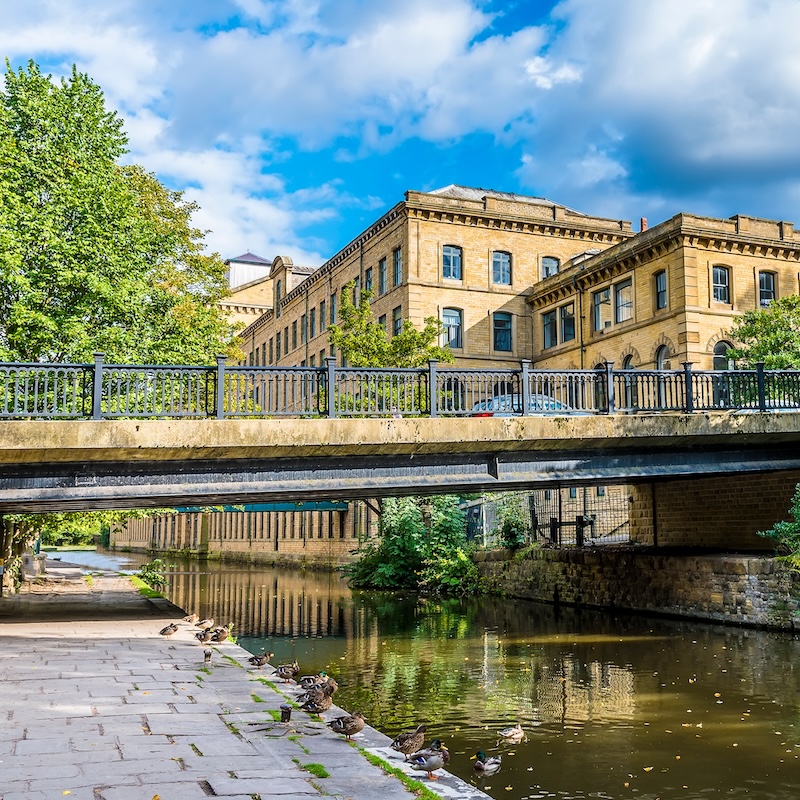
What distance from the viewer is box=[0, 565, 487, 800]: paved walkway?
6.82 m

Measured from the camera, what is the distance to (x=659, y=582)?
22.7 m

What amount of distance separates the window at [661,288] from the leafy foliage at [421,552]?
13.9 meters

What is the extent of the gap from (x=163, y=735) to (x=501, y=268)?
1673 inches

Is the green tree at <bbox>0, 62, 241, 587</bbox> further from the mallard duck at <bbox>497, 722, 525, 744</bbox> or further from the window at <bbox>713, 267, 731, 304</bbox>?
the window at <bbox>713, 267, 731, 304</bbox>

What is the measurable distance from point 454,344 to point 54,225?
93.0 ft

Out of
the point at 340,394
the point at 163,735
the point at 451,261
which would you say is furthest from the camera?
the point at 451,261

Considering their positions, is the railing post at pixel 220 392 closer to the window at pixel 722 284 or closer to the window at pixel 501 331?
the window at pixel 722 284

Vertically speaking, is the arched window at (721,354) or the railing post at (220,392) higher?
the arched window at (721,354)

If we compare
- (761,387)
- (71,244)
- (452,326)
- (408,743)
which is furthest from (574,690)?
→ (452,326)

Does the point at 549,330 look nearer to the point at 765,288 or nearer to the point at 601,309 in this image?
the point at 601,309

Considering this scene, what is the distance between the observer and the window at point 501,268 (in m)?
48.8

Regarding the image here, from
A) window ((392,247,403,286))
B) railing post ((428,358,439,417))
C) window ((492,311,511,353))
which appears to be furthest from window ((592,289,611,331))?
railing post ((428,358,439,417))

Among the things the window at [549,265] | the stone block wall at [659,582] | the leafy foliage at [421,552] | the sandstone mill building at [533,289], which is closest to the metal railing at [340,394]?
the stone block wall at [659,582]

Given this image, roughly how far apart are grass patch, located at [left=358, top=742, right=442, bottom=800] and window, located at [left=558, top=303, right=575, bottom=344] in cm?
3921
